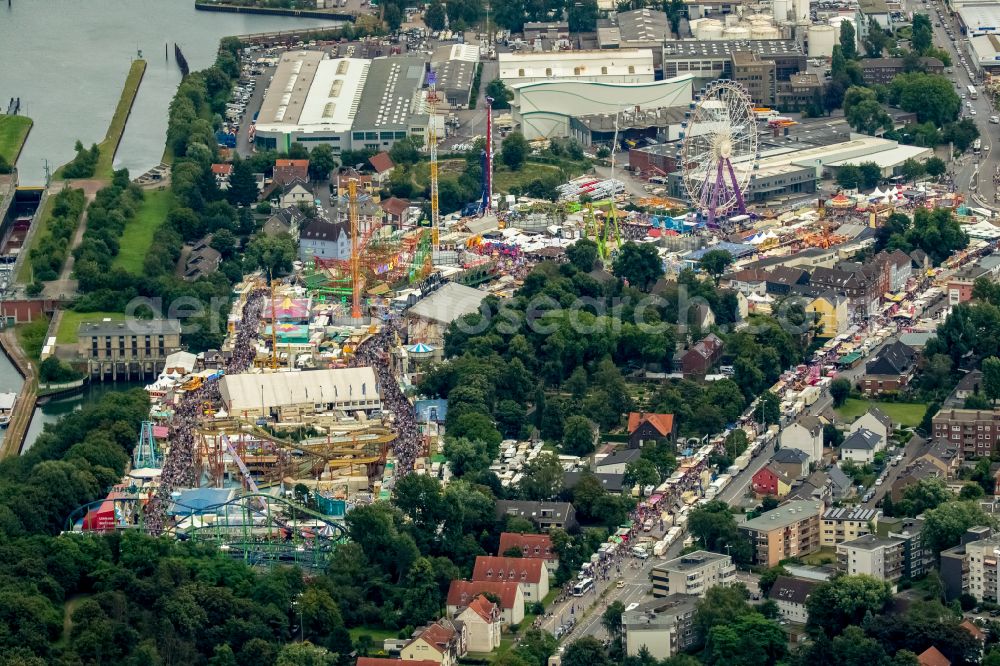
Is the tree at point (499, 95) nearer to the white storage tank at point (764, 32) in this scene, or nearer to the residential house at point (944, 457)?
the white storage tank at point (764, 32)

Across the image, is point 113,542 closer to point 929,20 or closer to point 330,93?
point 330,93

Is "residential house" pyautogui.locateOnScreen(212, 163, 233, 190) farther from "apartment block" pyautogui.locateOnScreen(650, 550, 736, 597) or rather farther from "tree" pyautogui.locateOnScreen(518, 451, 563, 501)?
"apartment block" pyautogui.locateOnScreen(650, 550, 736, 597)

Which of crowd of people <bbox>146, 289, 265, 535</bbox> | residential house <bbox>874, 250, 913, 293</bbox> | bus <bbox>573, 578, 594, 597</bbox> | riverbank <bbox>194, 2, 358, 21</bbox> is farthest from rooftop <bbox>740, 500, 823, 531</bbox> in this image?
riverbank <bbox>194, 2, 358, 21</bbox>

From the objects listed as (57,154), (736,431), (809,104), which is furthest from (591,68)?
(736,431)

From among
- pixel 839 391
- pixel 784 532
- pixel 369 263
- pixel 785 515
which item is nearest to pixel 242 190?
pixel 369 263

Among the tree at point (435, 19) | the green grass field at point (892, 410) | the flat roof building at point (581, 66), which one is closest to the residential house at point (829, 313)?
the green grass field at point (892, 410)
